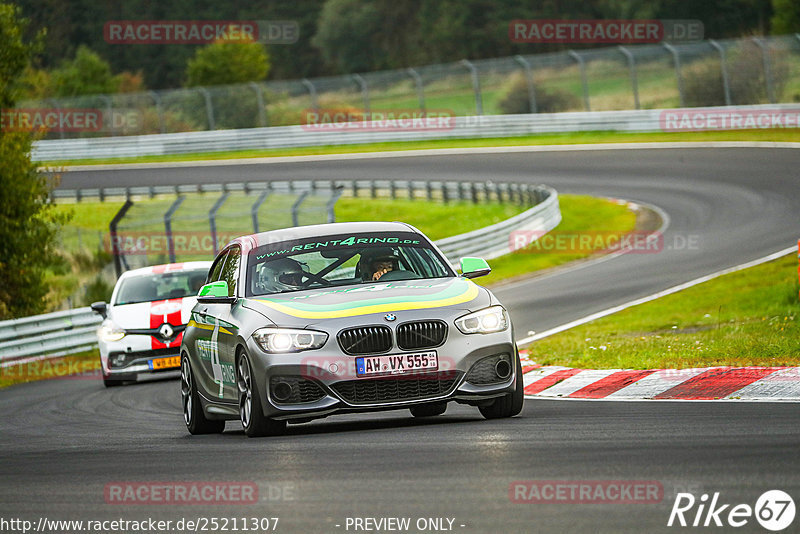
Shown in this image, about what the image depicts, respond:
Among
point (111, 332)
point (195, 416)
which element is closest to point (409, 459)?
point (195, 416)

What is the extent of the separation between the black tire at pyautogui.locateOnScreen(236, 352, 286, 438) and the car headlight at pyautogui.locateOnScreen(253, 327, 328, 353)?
0.73ft

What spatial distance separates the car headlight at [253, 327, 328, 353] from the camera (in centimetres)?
852

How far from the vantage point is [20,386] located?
61.0 feet

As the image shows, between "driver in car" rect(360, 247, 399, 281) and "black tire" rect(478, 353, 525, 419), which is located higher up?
"driver in car" rect(360, 247, 399, 281)

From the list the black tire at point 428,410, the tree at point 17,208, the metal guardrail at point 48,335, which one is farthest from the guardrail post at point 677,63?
the black tire at point 428,410

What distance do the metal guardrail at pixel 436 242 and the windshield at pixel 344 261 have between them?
12443 millimetres

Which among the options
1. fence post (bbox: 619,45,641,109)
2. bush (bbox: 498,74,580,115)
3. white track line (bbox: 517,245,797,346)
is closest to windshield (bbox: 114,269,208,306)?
white track line (bbox: 517,245,797,346)

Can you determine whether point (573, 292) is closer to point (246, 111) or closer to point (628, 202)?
point (628, 202)

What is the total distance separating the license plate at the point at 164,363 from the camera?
16422mm

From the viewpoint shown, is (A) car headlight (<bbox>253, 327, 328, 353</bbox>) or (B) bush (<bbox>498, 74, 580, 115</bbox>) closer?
(A) car headlight (<bbox>253, 327, 328, 353</bbox>)

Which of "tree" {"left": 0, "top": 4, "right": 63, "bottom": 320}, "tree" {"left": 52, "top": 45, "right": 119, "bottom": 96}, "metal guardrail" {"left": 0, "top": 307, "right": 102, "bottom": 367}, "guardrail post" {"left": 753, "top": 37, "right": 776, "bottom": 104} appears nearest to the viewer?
"metal guardrail" {"left": 0, "top": 307, "right": 102, "bottom": 367}

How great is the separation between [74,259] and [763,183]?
17.6 metres

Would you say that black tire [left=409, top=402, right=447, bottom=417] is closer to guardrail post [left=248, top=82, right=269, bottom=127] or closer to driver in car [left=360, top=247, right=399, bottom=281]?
driver in car [left=360, top=247, right=399, bottom=281]

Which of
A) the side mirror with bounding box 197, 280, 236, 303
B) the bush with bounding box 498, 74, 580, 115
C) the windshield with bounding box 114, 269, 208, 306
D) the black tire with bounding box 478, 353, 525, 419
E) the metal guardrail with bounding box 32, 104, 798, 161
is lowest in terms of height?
the metal guardrail with bounding box 32, 104, 798, 161
